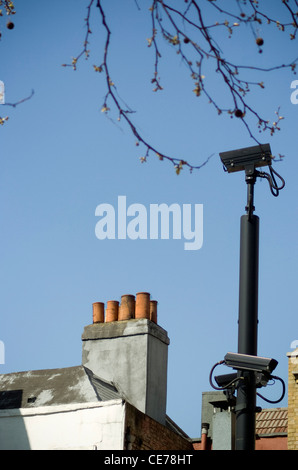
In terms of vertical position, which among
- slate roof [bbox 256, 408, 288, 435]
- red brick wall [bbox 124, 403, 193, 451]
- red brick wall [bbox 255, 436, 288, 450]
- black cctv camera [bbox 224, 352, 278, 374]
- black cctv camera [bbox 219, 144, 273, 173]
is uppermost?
black cctv camera [bbox 219, 144, 273, 173]

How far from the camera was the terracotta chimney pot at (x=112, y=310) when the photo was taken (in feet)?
63.2

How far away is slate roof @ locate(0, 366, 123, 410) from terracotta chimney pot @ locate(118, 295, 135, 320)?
63.6 inches

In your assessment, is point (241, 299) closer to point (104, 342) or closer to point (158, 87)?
point (158, 87)

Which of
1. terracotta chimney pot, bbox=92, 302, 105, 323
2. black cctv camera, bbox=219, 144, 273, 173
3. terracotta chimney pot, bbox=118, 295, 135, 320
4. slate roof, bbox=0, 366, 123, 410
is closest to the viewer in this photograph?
black cctv camera, bbox=219, 144, 273, 173

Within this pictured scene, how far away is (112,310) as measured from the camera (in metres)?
19.3

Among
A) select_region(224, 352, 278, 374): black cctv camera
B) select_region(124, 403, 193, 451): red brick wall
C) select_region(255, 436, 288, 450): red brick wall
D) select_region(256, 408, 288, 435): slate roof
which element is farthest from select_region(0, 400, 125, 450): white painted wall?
select_region(224, 352, 278, 374): black cctv camera

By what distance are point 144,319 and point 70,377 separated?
2.09 m

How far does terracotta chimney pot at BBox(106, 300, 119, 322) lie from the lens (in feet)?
63.2

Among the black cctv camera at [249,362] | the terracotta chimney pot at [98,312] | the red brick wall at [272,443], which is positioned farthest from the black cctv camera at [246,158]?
the red brick wall at [272,443]

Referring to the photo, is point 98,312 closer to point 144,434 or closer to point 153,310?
point 153,310

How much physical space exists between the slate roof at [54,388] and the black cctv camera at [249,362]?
9367 mm

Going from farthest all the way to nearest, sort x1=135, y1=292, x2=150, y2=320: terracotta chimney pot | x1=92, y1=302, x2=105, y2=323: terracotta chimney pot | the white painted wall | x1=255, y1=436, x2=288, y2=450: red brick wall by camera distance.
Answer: x1=255, y1=436, x2=288, y2=450: red brick wall, x1=92, y1=302, x2=105, y2=323: terracotta chimney pot, x1=135, y1=292, x2=150, y2=320: terracotta chimney pot, the white painted wall

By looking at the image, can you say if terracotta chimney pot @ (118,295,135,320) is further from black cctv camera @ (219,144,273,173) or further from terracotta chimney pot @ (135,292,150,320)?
black cctv camera @ (219,144,273,173)

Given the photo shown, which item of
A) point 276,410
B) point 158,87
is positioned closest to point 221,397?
point 276,410
